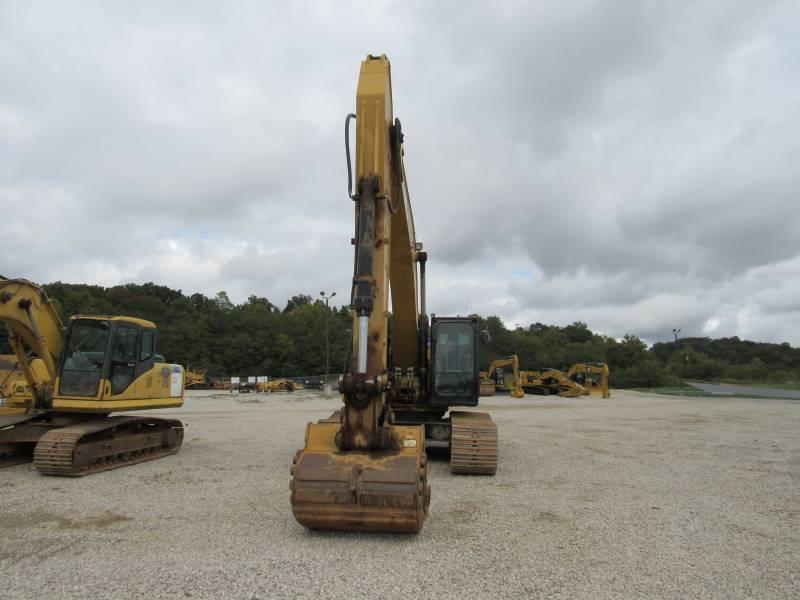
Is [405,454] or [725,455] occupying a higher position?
[405,454]

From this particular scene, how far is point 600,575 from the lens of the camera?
4426 millimetres

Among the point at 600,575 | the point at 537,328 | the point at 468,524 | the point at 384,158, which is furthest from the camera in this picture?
the point at 537,328

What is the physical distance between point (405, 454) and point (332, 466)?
28.6 inches

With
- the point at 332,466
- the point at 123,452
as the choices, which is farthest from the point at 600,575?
the point at 123,452

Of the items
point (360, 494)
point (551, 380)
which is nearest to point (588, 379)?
point (551, 380)

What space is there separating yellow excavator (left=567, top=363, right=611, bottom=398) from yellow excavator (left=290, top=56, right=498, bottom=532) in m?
31.1

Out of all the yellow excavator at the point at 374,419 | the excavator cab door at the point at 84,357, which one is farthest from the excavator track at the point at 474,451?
the excavator cab door at the point at 84,357

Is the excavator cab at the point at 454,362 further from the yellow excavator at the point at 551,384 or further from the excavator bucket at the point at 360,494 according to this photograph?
the yellow excavator at the point at 551,384

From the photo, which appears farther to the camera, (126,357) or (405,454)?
(126,357)

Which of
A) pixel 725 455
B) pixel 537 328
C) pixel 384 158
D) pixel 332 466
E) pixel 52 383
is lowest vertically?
pixel 725 455

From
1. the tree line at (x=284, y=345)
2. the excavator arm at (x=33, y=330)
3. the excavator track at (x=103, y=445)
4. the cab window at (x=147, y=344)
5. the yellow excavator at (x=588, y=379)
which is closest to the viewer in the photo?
the excavator track at (x=103, y=445)

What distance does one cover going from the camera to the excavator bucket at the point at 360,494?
4.87 metres

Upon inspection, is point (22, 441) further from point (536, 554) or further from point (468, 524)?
point (536, 554)

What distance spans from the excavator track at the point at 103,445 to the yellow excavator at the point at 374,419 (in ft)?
14.1
